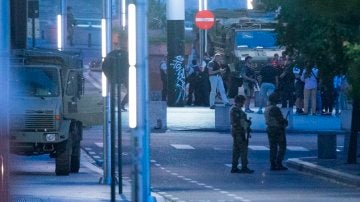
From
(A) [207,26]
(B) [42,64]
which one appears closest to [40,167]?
(B) [42,64]

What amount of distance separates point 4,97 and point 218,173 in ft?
55.0

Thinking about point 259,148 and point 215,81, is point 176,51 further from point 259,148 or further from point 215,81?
point 259,148

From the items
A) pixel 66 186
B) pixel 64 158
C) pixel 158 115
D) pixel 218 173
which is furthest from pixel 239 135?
pixel 158 115

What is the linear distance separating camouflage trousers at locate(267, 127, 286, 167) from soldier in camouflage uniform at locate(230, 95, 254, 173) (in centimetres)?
83

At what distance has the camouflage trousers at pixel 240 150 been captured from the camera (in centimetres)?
2392

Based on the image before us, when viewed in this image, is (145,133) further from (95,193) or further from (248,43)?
(248,43)

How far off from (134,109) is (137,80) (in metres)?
0.37

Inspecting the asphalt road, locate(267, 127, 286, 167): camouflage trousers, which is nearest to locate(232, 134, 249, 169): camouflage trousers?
the asphalt road

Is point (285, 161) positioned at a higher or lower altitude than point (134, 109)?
lower

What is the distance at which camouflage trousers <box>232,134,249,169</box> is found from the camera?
23.9 metres

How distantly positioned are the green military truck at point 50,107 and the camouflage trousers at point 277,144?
4.07 meters

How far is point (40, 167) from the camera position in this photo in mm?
25312

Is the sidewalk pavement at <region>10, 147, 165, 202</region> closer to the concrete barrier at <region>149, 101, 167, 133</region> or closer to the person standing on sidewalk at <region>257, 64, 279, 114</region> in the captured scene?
the concrete barrier at <region>149, 101, 167, 133</region>

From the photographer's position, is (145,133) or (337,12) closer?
(337,12)
